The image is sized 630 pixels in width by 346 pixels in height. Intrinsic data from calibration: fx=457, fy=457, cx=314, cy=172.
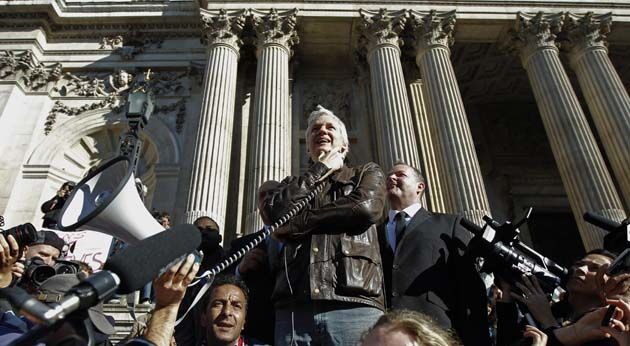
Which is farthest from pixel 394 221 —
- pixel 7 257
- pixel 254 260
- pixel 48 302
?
pixel 7 257

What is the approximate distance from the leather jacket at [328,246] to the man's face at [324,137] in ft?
1.03

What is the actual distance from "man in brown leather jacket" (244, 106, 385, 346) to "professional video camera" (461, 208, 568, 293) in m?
0.97

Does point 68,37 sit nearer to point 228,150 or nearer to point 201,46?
point 201,46

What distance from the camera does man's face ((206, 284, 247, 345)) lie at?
10.4 ft

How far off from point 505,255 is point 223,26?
477 inches

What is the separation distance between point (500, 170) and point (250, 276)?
1614 centimetres

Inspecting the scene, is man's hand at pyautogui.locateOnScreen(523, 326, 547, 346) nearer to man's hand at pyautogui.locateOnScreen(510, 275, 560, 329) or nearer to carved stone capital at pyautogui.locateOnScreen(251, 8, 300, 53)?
man's hand at pyautogui.locateOnScreen(510, 275, 560, 329)

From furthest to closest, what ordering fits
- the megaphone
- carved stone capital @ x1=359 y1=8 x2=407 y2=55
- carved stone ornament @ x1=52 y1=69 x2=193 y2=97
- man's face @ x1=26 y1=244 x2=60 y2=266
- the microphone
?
carved stone ornament @ x1=52 y1=69 x2=193 y2=97, carved stone capital @ x1=359 y1=8 x2=407 y2=55, man's face @ x1=26 y1=244 x2=60 y2=266, the megaphone, the microphone

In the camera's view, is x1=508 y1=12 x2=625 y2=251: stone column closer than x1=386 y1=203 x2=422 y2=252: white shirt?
No

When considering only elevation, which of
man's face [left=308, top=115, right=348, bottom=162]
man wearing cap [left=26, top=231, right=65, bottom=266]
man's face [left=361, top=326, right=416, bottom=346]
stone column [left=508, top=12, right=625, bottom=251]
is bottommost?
man's face [left=361, top=326, right=416, bottom=346]

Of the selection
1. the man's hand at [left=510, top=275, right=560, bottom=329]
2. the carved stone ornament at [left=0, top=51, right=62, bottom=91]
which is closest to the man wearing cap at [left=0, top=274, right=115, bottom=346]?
the man's hand at [left=510, top=275, right=560, bottom=329]

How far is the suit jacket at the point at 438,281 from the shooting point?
11.4ft

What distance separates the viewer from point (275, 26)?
1388cm

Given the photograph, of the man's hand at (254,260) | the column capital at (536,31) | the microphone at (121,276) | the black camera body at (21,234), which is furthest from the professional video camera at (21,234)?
the column capital at (536,31)
